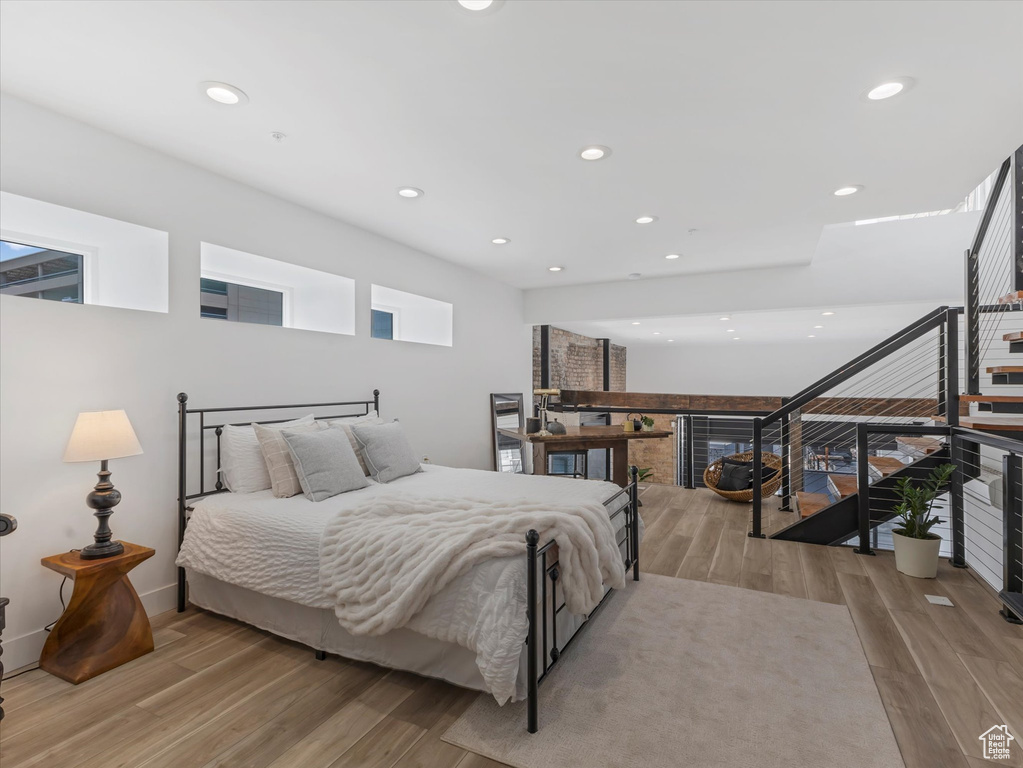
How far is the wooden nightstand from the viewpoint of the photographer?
7.50 ft

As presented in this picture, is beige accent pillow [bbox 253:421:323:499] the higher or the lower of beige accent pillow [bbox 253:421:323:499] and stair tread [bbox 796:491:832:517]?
the higher

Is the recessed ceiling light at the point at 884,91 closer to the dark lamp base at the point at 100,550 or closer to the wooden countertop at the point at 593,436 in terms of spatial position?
the wooden countertop at the point at 593,436

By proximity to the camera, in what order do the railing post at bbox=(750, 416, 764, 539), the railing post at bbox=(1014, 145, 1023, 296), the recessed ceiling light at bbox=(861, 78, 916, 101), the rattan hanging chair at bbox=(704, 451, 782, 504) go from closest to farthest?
1. the recessed ceiling light at bbox=(861, 78, 916, 101)
2. the railing post at bbox=(1014, 145, 1023, 296)
3. the railing post at bbox=(750, 416, 764, 539)
4. the rattan hanging chair at bbox=(704, 451, 782, 504)

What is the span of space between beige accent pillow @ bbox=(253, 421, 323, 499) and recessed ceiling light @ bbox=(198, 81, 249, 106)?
1.65m

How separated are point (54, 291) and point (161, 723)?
2105 millimetres

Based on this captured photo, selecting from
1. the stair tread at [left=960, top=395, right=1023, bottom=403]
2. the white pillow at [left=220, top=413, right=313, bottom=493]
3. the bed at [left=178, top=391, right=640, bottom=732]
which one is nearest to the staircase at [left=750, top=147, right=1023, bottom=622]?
the stair tread at [left=960, top=395, right=1023, bottom=403]

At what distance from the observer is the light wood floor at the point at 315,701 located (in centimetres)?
181

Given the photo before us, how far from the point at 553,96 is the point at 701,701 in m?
2.59

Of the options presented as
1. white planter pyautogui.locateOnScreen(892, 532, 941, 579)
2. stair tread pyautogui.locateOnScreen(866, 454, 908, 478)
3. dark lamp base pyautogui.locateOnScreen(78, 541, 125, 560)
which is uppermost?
stair tread pyautogui.locateOnScreen(866, 454, 908, 478)

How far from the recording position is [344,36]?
6.35 ft

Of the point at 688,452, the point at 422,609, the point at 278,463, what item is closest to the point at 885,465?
the point at 688,452

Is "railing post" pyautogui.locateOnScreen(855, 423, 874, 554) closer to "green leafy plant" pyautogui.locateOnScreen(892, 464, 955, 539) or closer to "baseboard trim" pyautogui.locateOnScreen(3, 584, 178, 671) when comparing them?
"green leafy plant" pyautogui.locateOnScreen(892, 464, 955, 539)

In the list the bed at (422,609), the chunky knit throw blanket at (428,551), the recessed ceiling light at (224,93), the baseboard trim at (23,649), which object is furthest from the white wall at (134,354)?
the chunky knit throw blanket at (428,551)

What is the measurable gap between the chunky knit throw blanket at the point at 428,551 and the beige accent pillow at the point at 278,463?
0.61 meters
